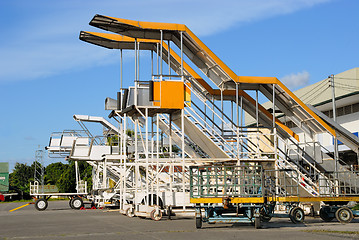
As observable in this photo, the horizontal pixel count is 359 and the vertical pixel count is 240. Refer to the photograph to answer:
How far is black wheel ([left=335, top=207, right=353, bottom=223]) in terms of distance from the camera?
61.3 ft

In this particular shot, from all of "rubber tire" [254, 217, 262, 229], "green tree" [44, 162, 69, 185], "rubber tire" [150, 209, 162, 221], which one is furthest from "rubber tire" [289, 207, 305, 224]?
"green tree" [44, 162, 69, 185]

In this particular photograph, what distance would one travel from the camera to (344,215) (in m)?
18.8

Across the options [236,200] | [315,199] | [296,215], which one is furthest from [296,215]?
Result: [236,200]

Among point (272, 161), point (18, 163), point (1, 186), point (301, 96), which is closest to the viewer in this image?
point (272, 161)

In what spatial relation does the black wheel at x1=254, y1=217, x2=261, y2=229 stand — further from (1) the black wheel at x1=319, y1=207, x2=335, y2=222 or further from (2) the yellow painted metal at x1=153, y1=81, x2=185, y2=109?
(2) the yellow painted metal at x1=153, y1=81, x2=185, y2=109

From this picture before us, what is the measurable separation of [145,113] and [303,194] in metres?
7.63

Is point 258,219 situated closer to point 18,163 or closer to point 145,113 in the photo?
point 145,113

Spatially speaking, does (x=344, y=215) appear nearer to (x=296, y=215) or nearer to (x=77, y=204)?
(x=296, y=215)

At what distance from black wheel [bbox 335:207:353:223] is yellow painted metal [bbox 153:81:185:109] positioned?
7711 millimetres

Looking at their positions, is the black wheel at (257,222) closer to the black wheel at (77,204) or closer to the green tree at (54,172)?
the black wheel at (77,204)

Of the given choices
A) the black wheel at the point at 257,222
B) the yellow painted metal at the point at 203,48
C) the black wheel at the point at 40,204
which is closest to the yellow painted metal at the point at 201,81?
the yellow painted metal at the point at 203,48

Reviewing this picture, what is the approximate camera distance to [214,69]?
2386 centimetres

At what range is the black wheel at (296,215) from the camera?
18.2 meters

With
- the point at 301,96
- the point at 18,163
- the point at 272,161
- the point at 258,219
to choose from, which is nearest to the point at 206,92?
the point at 272,161
